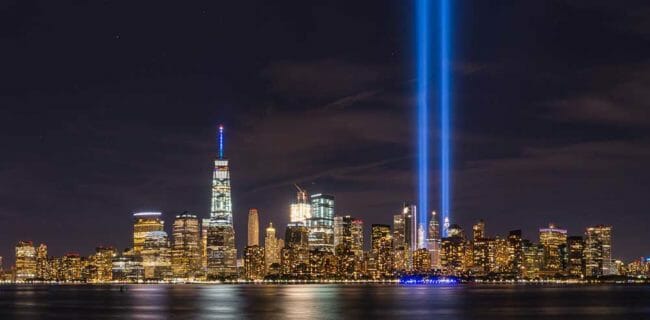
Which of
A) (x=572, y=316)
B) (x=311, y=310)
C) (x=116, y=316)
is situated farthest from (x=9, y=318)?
(x=572, y=316)

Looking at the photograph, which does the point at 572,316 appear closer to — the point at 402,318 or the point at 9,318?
the point at 402,318

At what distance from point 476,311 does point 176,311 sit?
40655 mm

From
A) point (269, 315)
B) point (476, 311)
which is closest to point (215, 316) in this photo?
point (269, 315)

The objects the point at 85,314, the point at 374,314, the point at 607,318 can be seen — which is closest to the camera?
the point at 607,318

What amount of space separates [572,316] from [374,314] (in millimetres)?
24235

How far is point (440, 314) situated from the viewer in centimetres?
11706

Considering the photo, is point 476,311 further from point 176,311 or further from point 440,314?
point 176,311

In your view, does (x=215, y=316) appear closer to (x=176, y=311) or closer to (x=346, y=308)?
(x=176, y=311)

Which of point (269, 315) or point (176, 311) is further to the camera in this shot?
point (176, 311)

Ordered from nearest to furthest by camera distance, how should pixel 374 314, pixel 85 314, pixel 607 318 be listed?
pixel 607 318 → pixel 374 314 → pixel 85 314

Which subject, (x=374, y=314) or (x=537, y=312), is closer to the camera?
(x=374, y=314)

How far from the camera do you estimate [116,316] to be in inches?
4550

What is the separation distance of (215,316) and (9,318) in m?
24.1

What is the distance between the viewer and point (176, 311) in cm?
12469
